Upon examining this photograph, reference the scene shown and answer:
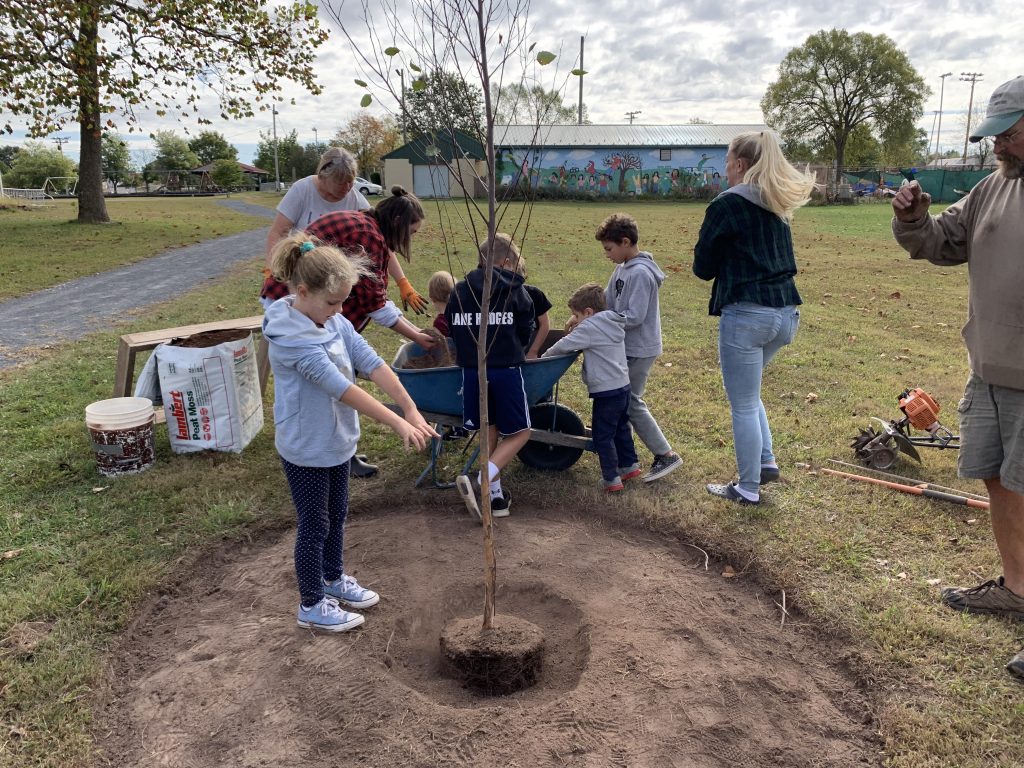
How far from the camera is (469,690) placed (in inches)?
112

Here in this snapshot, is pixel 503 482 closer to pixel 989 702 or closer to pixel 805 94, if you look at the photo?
pixel 989 702

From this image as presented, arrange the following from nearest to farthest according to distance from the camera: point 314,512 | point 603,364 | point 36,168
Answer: point 314,512, point 603,364, point 36,168

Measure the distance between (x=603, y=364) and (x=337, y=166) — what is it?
2.04 meters

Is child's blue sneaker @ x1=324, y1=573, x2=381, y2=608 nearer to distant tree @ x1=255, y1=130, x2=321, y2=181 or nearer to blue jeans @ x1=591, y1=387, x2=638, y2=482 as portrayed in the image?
blue jeans @ x1=591, y1=387, x2=638, y2=482

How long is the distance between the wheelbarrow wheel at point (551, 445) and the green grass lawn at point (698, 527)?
0.40 feet

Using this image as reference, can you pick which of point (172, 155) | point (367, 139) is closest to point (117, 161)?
point (172, 155)

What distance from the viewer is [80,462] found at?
4.80 metres

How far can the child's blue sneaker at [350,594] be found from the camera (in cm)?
330

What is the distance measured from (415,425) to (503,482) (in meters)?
2.03

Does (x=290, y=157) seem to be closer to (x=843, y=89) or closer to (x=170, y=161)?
(x=170, y=161)

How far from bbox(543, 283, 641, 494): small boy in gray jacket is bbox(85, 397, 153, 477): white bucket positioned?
2656 millimetres

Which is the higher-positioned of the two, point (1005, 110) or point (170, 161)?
point (170, 161)

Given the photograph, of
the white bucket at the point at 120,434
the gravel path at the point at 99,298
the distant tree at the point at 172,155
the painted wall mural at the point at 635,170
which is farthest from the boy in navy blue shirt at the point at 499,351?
the distant tree at the point at 172,155

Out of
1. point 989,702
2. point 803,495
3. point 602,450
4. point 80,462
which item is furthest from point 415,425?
point 80,462
